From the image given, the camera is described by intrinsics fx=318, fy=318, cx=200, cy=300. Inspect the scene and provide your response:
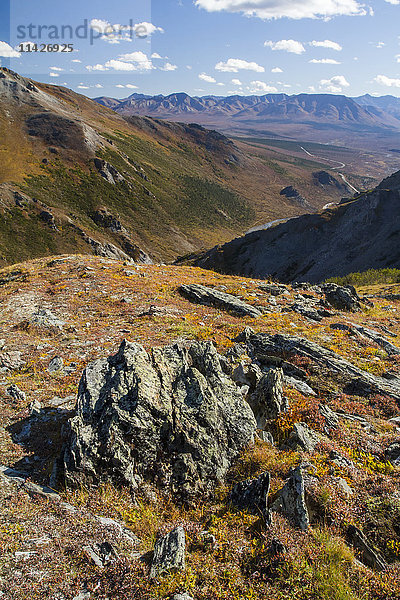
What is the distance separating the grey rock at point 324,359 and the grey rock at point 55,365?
8.29m

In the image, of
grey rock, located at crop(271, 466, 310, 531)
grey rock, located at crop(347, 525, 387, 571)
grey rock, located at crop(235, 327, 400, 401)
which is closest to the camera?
grey rock, located at crop(347, 525, 387, 571)

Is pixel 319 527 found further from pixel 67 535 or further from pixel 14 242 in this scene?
pixel 14 242

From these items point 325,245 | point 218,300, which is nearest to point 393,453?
point 218,300

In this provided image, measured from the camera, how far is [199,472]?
8.34 m

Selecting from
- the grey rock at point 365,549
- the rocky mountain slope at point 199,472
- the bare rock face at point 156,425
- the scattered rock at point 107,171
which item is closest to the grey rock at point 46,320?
the rocky mountain slope at point 199,472

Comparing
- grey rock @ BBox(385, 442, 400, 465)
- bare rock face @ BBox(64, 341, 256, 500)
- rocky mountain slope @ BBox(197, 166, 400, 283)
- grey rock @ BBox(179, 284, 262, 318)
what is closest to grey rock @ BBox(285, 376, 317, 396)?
bare rock face @ BBox(64, 341, 256, 500)

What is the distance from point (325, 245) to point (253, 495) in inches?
3093

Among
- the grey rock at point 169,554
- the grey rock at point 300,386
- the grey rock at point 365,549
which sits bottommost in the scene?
the grey rock at point 365,549

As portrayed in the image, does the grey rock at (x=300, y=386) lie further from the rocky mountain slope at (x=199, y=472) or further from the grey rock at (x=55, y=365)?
the grey rock at (x=55, y=365)

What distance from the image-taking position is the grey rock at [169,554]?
237 inches

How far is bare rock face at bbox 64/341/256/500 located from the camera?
26.3 ft

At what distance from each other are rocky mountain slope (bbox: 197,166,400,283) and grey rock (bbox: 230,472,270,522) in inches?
2202

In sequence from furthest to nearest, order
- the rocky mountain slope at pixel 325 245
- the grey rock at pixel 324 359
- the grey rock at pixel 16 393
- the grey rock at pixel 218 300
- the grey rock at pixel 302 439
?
the rocky mountain slope at pixel 325 245 → the grey rock at pixel 218 300 → the grey rock at pixel 324 359 → the grey rock at pixel 16 393 → the grey rock at pixel 302 439

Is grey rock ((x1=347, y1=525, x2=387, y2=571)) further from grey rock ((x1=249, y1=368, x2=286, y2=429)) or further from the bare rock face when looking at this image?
grey rock ((x1=249, y1=368, x2=286, y2=429))
